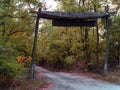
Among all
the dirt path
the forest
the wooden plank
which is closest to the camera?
the forest

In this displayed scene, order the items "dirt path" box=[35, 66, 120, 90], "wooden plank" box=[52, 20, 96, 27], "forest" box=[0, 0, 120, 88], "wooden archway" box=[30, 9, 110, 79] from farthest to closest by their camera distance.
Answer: "wooden plank" box=[52, 20, 96, 27], "wooden archway" box=[30, 9, 110, 79], "dirt path" box=[35, 66, 120, 90], "forest" box=[0, 0, 120, 88]

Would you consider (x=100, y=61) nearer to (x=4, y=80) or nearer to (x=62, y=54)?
(x=62, y=54)

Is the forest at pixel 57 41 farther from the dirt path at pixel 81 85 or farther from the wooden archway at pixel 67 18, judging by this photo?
the dirt path at pixel 81 85

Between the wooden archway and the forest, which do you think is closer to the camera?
the forest

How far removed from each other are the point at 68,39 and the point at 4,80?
69.3 feet

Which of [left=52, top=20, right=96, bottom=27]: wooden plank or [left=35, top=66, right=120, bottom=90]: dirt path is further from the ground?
[left=52, top=20, right=96, bottom=27]: wooden plank

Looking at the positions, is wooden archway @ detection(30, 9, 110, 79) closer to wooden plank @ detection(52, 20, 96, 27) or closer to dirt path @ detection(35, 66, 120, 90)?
wooden plank @ detection(52, 20, 96, 27)

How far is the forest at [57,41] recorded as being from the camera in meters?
16.2

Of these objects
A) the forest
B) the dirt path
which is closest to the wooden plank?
the forest

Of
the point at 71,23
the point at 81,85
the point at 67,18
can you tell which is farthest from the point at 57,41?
the point at 81,85

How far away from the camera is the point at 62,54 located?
37094 millimetres

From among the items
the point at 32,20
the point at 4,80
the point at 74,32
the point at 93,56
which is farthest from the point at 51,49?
the point at 4,80

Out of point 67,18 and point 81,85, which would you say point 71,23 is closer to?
point 67,18

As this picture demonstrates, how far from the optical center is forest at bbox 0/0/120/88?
1623cm
